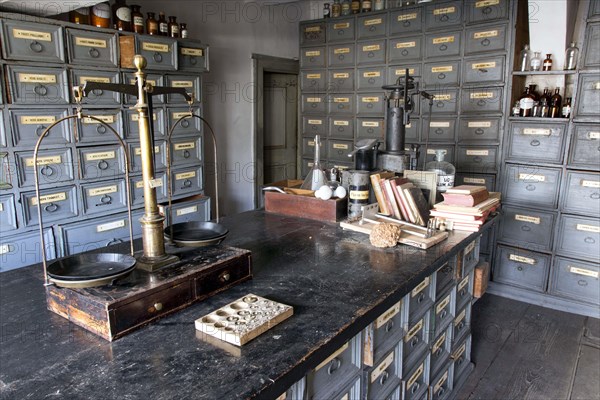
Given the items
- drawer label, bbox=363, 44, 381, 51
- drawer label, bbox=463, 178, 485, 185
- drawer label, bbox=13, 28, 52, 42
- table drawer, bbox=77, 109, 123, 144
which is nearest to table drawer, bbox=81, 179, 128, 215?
table drawer, bbox=77, 109, 123, 144

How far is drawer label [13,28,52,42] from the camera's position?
2.20m

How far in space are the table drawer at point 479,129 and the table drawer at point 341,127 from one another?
958 mm

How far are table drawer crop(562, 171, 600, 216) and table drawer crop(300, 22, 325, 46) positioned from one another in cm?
232

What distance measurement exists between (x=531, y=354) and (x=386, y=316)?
1.59 m

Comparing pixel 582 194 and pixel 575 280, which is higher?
pixel 582 194

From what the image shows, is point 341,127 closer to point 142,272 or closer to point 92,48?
point 92,48

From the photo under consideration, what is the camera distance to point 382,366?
4.74 feet

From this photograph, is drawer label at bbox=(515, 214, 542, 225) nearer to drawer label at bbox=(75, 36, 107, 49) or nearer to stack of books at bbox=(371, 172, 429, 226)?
stack of books at bbox=(371, 172, 429, 226)

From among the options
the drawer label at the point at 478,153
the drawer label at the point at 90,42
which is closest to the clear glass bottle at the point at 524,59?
the drawer label at the point at 478,153

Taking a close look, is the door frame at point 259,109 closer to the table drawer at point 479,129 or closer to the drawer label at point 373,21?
the drawer label at point 373,21

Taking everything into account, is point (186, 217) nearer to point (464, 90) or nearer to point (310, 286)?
point (310, 286)

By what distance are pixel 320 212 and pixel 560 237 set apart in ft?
6.34

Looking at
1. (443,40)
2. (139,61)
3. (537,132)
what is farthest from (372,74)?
(139,61)

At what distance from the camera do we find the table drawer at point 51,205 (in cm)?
234
